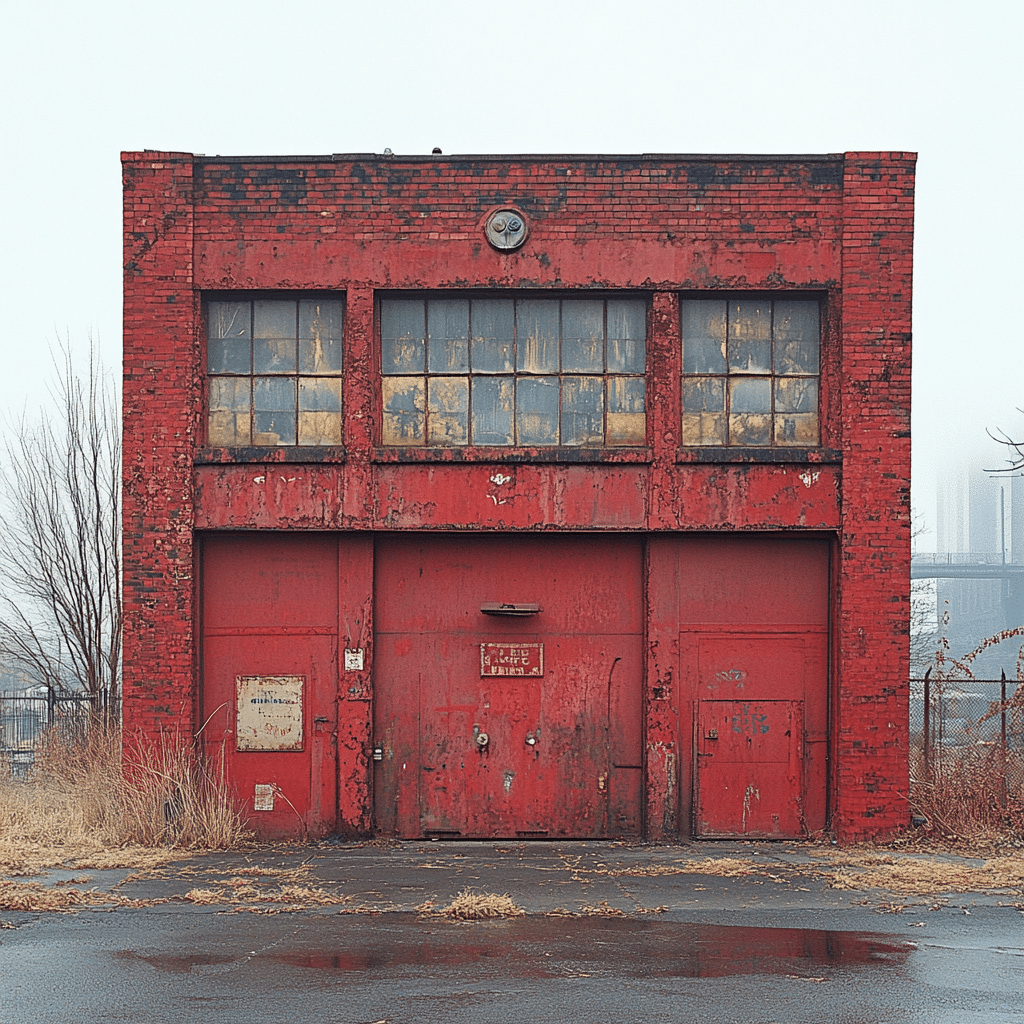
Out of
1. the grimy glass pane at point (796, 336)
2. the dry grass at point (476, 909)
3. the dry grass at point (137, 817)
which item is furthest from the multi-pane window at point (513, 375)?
the dry grass at point (476, 909)

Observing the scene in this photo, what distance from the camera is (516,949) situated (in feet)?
27.7

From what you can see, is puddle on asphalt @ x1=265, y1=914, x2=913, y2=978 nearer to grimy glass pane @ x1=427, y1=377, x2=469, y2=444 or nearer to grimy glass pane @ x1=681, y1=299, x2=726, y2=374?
grimy glass pane @ x1=427, y1=377, x2=469, y2=444

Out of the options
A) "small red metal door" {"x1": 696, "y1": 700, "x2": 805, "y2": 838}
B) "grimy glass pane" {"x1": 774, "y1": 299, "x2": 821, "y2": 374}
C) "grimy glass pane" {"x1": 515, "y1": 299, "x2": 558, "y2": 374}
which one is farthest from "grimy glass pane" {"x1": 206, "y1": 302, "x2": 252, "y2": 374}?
"small red metal door" {"x1": 696, "y1": 700, "x2": 805, "y2": 838}

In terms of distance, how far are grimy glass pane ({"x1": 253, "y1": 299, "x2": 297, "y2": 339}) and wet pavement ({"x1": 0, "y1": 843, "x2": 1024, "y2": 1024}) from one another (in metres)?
5.58

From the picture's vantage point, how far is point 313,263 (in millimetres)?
12969

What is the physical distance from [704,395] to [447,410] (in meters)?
2.82

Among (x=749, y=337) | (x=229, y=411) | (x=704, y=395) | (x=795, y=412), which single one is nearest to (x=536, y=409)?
(x=704, y=395)

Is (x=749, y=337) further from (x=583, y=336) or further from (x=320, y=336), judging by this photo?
(x=320, y=336)

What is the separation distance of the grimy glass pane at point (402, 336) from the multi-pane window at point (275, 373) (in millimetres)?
509

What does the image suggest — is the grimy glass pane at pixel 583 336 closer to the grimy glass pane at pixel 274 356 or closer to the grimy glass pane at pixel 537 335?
the grimy glass pane at pixel 537 335

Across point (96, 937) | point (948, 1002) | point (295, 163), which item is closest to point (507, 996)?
point (948, 1002)

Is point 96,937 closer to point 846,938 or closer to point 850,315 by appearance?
point 846,938

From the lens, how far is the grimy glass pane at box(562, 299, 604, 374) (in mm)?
13141

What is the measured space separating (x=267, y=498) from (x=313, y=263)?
2590 millimetres
